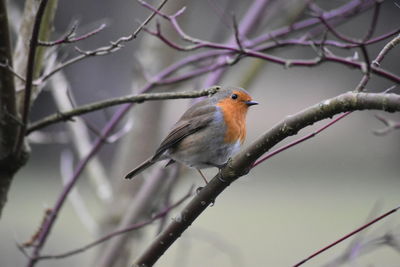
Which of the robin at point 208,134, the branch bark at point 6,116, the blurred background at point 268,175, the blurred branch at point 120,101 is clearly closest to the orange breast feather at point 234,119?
the robin at point 208,134

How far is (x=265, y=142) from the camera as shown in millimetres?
1867

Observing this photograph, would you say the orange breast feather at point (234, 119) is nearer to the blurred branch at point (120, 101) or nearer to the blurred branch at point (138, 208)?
the blurred branch at point (138, 208)

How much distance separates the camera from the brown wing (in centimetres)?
354

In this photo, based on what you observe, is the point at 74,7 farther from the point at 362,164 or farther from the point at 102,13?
the point at 362,164

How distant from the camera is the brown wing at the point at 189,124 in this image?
3539 mm

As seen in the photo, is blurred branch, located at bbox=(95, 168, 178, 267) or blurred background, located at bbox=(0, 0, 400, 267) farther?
blurred background, located at bbox=(0, 0, 400, 267)

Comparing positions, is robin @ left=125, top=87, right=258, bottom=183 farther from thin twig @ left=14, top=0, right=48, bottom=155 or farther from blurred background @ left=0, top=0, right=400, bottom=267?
blurred background @ left=0, top=0, right=400, bottom=267

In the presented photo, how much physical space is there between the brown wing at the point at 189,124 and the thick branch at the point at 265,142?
1371mm

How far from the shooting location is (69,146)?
14594 millimetres

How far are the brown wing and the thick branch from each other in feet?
4.50

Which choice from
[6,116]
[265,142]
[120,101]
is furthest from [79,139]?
[265,142]

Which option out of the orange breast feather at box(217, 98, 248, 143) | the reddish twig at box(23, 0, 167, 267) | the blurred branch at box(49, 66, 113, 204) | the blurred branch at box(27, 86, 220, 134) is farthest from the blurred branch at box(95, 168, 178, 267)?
the blurred branch at box(27, 86, 220, 134)

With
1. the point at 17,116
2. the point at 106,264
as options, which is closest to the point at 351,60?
the point at 17,116

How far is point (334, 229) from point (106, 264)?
23.2 feet
